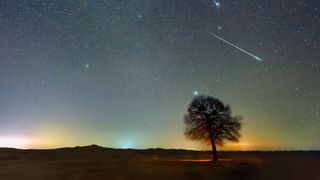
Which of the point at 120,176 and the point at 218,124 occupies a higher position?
the point at 218,124

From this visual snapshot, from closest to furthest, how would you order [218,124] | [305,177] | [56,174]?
[305,177] → [56,174] → [218,124]

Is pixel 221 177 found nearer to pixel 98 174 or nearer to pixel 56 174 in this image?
pixel 98 174

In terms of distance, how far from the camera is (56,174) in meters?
28.4

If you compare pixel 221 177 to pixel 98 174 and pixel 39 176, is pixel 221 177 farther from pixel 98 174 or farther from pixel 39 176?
pixel 39 176

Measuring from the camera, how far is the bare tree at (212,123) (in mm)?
48000

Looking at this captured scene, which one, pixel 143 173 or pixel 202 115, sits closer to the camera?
pixel 143 173

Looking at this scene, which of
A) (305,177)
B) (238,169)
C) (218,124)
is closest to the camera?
(305,177)

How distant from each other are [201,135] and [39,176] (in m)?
25.9

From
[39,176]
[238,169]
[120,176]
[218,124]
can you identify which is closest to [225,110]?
[218,124]

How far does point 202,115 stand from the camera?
4859cm

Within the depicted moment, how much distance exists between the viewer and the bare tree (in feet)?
157

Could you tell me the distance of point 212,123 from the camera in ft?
158

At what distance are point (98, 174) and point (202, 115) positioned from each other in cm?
2379

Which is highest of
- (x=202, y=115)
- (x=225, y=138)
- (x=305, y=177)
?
(x=202, y=115)
